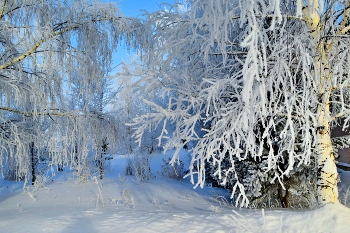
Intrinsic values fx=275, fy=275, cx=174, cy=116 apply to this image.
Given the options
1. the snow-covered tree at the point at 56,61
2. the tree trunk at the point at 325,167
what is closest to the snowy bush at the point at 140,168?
the snow-covered tree at the point at 56,61

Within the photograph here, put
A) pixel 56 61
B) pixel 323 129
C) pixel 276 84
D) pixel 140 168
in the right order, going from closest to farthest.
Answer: pixel 276 84 < pixel 323 129 < pixel 56 61 < pixel 140 168

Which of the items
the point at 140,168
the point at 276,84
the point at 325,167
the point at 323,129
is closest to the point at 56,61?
the point at 276,84

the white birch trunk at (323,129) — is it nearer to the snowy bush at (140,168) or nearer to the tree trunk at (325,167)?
the tree trunk at (325,167)

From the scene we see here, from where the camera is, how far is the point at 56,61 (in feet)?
14.4

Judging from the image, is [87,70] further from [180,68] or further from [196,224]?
[196,224]

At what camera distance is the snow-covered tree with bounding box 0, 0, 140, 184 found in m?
4.01

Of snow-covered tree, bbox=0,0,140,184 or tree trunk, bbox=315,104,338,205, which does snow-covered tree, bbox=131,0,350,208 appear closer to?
tree trunk, bbox=315,104,338,205

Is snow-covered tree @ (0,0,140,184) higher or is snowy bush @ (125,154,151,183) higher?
snow-covered tree @ (0,0,140,184)

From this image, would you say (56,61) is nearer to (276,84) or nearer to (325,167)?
(276,84)

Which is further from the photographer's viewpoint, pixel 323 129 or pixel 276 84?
pixel 323 129

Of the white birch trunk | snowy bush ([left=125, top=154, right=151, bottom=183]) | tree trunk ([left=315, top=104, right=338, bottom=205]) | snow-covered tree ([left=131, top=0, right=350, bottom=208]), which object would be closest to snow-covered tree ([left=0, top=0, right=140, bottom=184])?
snow-covered tree ([left=131, top=0, right=350, bottom=208])

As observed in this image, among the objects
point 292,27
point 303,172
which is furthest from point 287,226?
point 303,172

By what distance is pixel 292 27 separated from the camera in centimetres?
386

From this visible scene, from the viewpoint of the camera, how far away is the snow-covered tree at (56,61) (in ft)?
13.2
